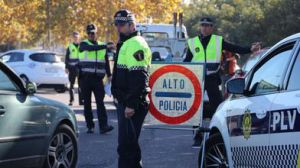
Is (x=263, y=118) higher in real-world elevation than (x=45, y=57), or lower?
higher

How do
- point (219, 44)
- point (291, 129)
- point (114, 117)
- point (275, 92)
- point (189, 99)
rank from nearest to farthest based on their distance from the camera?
1. point (291, 129)
2. point (275, 92)
3. point (189, 99)
4. point (219, 44)
5. point (114, 117)

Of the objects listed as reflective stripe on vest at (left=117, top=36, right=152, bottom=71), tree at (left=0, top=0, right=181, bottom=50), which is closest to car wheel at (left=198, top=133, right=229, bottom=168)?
reflective stripe on vest at (left=117, top=36, right=152, bottom=71)

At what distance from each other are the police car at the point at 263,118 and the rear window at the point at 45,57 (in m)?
17.7

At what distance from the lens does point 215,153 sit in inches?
268

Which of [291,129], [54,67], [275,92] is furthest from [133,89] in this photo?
[54,67]

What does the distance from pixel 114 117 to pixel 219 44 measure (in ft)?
18.9

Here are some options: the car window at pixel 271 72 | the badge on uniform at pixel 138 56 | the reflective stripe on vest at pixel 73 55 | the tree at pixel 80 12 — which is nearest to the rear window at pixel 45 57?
the reflective stripe on vest at pixel 73 55

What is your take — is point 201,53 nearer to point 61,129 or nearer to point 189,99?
point 189,99

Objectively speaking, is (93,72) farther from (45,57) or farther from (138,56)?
(45,57)

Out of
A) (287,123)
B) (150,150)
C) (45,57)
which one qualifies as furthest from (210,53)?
(45,57)

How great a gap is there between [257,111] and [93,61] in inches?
254

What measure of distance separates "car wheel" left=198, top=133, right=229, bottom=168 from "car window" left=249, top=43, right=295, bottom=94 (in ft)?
2.68

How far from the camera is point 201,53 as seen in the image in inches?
384

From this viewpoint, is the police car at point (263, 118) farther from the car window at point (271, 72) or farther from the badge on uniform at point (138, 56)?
the badge on uniform at point (138, 56)
